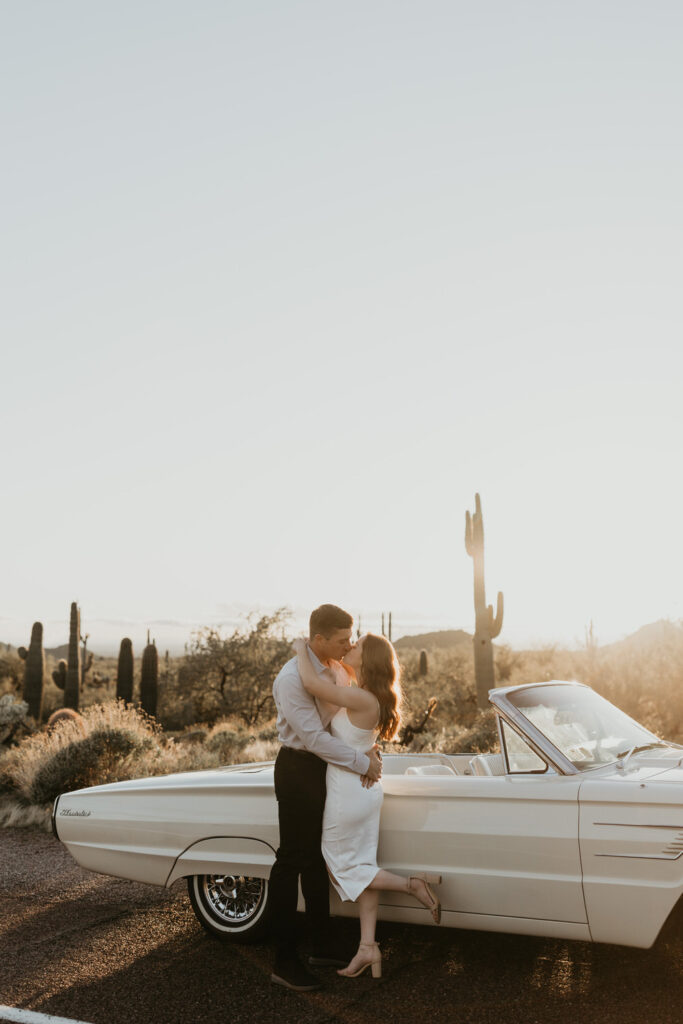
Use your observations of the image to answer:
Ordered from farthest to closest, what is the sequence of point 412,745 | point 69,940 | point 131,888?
1. point 412,745
2. point 131,888
3. point 69,940

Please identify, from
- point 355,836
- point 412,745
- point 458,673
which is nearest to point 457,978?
point 355,836

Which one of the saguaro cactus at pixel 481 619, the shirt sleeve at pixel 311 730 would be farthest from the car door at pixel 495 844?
the saguaro cactus at pixel 481 619

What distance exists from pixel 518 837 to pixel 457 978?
Answer: 0.89m

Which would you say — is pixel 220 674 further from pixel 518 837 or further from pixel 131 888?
pixel 518 837

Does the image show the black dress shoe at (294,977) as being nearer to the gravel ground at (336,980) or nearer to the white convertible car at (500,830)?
the gravel ground at (336,980)

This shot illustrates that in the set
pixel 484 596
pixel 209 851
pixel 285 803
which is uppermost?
pixel 484 596

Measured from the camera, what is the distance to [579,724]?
5023 millimetres

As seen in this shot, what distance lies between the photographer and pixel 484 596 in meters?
18.0

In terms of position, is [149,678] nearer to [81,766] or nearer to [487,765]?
[81,766]

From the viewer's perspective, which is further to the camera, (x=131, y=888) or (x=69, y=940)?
(x=131, y=888)

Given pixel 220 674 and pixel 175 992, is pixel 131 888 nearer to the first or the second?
pixel 175 992

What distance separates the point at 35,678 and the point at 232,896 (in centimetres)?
2279

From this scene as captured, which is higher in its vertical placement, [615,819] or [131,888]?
[615,819]

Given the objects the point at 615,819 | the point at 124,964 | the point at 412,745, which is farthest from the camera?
the point at 412,745
